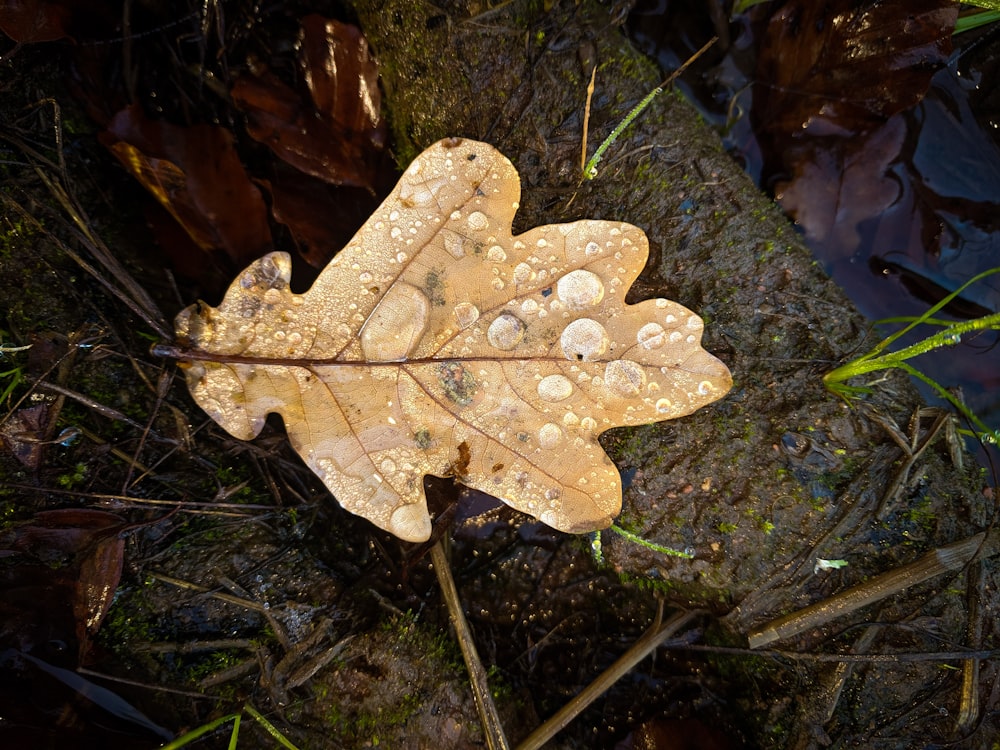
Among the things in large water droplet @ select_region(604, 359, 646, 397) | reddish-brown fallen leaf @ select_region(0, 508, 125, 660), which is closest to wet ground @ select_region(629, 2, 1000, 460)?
large water droplet @ select_region(604, 359, 646, 397)

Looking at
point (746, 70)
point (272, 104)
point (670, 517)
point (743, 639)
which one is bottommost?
point (743, 639)

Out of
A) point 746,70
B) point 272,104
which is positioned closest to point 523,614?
point 272,104

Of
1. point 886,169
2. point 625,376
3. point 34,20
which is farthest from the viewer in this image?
point 886,169

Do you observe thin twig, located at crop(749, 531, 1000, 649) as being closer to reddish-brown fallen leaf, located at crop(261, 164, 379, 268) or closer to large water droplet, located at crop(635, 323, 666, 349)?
large water droplet, located at crop(635, 323, 666, 349)

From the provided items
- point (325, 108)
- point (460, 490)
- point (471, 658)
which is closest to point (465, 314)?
point (460, 490)

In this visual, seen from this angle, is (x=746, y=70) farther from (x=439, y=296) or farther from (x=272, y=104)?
(x=272, y=104)

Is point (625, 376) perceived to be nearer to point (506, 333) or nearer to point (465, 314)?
point (506, 333)
